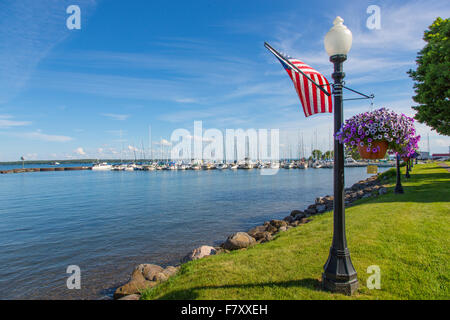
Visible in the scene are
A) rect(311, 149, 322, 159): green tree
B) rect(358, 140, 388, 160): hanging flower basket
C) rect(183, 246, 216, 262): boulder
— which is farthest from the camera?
rect(311, 149, 322, 159): green tree

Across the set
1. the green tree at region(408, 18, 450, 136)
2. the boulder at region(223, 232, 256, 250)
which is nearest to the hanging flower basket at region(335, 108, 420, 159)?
the boulder at region(223, 232, 256, 250)

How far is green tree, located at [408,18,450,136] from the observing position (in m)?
17.7

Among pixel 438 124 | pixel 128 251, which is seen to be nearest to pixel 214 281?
pixel 128 251

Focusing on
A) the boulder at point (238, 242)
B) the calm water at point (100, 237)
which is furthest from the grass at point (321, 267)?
the calm water at point (100, 237)

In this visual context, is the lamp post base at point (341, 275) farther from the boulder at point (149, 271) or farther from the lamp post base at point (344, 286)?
the boulder at point (149, 271)

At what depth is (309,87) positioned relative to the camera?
627 cm

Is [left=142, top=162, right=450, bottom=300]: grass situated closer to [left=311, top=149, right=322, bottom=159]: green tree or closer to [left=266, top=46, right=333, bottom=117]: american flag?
[left=266, top=46, right=333, bottom=117]: american flag

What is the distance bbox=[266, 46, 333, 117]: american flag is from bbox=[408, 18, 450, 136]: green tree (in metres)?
16.4

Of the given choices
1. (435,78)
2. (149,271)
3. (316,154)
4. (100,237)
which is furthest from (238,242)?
(316,154)

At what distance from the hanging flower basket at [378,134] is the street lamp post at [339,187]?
315mm

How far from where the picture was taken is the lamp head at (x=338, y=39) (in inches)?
203

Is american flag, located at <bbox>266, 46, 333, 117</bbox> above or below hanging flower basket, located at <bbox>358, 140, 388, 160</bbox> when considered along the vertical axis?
above

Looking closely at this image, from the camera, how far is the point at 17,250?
48.2ft

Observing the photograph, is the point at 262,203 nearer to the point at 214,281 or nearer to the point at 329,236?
the point at 329,236
